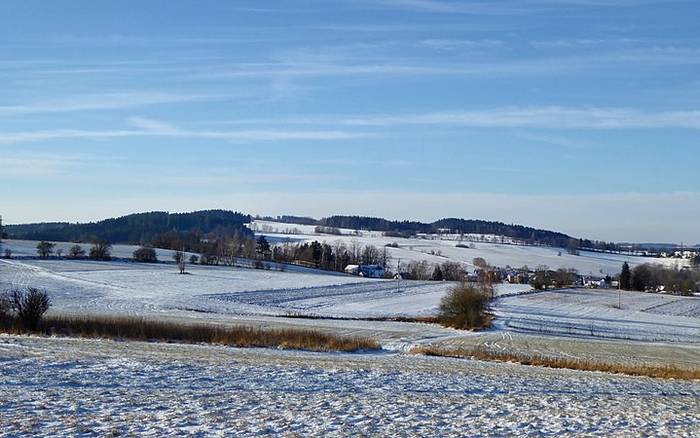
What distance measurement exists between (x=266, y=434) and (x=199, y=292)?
264 feet

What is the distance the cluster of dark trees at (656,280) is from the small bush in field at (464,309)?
103 metres

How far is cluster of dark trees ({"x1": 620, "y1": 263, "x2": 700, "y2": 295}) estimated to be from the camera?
156m

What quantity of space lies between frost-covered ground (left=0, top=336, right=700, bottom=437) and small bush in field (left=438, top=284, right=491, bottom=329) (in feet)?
135

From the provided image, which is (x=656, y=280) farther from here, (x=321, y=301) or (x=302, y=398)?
(x=302, y=398)

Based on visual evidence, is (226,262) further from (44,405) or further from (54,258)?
(44,405)

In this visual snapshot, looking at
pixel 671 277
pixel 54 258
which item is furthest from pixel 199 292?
pixel 671 277

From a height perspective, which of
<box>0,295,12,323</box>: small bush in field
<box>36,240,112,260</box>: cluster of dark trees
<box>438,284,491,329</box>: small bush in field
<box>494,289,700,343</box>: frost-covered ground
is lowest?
<box>494,289,700,343</box>: frost-covered ground

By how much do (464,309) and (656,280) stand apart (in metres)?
117

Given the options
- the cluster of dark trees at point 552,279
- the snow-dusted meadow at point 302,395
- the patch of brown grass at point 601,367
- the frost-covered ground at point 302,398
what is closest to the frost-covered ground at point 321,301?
the cluster of dark trees at point 552,279

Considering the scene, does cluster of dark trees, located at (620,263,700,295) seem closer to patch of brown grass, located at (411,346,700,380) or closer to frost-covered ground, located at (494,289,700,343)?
frost-covered ground, located at (494,289,700,343)

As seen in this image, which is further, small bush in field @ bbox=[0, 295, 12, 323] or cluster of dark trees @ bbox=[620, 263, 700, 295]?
cluster of dark trees @ bbox=[620, 263, 700, 295]

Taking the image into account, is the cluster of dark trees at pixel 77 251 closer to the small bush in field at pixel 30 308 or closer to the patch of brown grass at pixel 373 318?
the patch of brown grass at pixel 373 318

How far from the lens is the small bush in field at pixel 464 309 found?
214 ft

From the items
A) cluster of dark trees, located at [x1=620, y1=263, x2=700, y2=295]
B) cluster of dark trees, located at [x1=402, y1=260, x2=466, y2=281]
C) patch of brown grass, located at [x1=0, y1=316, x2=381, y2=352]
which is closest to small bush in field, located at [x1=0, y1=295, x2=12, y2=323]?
patch of brown grass, located at [x1=0, y1=316, x2=381, y2=352]
